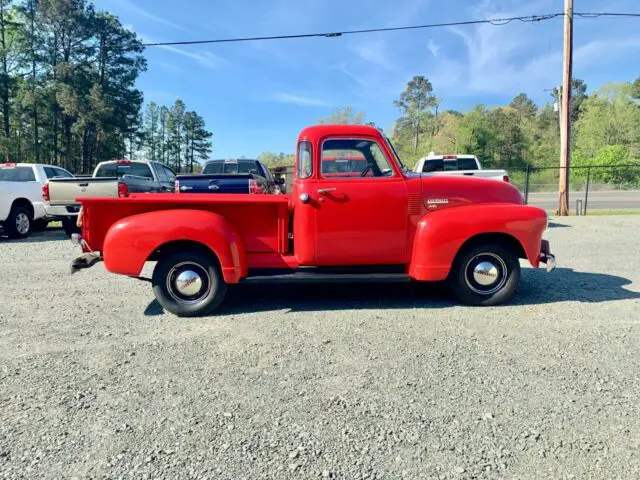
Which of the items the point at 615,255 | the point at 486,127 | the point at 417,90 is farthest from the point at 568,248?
the point at 417,90

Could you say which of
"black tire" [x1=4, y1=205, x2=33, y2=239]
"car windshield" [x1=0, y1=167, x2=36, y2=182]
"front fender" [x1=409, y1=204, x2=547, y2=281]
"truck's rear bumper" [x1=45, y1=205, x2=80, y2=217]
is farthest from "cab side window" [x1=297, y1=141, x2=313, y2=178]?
"car windshield" [x1=0, y1=167, x2=36, y2=182]

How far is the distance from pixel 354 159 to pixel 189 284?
236 cm

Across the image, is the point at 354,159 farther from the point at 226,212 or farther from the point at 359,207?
the point at 226,212

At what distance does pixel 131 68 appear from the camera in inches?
1663

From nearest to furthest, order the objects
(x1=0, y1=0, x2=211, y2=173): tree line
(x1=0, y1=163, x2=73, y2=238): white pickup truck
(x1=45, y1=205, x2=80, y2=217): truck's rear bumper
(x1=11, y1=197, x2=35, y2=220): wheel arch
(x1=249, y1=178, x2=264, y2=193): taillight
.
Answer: (x1=249, y1=178, x2=264, y2=193): taillight < (x1=45, y1=205, x2=80, y2=217): truck's rear bumper < (x1=0, y1=163, x2=73, y2=238): white pickup truck < (x1=11, y1=197, x2=35, y2=220): wheel arch < (x1=0, y1=0, x2=211, y2=173): tree line

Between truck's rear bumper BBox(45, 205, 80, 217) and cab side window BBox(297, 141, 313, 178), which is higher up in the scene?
cab side window BBox(297, 141, 313, 178)

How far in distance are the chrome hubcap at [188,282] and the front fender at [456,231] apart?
7.73 ft

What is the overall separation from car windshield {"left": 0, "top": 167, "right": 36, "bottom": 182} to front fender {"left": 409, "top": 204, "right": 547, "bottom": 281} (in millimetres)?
11129

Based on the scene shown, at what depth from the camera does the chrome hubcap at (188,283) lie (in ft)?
15.3

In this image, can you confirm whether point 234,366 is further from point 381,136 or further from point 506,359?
point 381,136

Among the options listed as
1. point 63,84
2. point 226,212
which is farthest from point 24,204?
point 63,84

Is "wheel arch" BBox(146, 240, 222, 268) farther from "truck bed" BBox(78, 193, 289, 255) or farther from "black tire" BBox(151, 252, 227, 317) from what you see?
"truck bed" BBox(78, 193, 289, 255)

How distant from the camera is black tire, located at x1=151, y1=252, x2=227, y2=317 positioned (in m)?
4.64

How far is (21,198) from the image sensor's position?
35.5 ft
